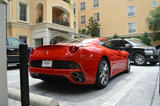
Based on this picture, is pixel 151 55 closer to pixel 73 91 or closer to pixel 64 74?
pixel 73 91

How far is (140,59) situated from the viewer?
7.26m

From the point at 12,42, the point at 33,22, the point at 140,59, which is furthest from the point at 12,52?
the point at 33,22

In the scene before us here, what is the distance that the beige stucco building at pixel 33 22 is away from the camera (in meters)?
12.7

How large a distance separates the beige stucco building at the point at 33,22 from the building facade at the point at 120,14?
12852mm

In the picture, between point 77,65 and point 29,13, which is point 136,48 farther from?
point 29,13

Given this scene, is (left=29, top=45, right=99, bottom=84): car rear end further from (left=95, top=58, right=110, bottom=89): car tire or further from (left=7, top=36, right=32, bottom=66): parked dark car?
(left=7, top=36, right=32, bottom=66): parked dark car

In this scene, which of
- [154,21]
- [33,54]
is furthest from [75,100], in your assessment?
[154,21]

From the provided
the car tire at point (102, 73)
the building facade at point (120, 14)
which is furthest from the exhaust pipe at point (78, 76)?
the building facade at point (120, 14)

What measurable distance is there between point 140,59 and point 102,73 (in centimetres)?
505

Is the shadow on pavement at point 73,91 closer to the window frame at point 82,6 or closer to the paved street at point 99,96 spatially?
the paved street at point 99,96

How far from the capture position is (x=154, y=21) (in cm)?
2105

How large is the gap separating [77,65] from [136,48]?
5.80 metres

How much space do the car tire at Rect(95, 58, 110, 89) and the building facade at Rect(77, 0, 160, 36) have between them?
912 inches

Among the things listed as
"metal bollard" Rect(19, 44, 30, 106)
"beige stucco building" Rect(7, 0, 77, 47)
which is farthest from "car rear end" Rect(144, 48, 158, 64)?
"beige stucco building" Rect(7, 0, 77, 47)
